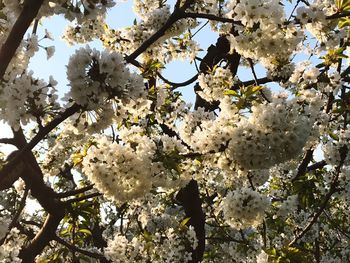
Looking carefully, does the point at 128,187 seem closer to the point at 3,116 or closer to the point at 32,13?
Answer: the point at 3,116

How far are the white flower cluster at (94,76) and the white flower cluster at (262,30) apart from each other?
1692 mm

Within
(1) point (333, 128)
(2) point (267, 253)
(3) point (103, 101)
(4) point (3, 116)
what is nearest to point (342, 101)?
(1) point (333, 128)

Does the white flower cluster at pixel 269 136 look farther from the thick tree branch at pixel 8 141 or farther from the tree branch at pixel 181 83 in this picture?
the tree branch at pixel 181 83

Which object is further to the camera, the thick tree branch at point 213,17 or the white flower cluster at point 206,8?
the white flower cluster at point 206,8

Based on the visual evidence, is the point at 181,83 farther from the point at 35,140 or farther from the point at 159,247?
the point at 35,140

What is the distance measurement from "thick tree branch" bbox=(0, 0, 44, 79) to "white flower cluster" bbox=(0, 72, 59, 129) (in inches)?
17.6

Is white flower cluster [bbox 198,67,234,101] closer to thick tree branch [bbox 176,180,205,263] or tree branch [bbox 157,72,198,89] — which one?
tree branch [bbox 157,72,198,89]

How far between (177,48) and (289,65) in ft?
8.05

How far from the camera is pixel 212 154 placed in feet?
14.6

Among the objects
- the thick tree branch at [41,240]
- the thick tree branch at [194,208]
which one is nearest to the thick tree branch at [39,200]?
the thick tree branch at [41,240]

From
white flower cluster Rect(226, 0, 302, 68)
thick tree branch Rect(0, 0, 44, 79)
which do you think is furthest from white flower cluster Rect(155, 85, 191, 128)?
thick tree branch Rect(0, 0, 44, 79)

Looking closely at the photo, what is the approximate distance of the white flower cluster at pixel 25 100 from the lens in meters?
3.04

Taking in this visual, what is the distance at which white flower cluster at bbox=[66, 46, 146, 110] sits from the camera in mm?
2902

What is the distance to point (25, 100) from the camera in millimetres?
3064
